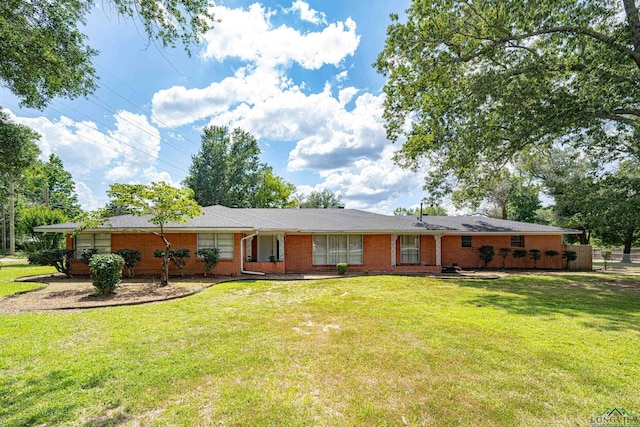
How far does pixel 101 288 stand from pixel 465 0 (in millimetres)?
16287

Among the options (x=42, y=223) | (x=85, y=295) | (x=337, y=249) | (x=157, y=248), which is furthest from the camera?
(x=42, y=223)

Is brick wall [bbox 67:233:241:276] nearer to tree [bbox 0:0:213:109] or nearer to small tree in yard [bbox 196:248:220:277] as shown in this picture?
small tree in yard [bbox 196:248:220:277]

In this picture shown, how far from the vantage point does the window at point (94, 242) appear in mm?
13523

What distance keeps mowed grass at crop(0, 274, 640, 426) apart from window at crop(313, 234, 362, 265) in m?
8.12

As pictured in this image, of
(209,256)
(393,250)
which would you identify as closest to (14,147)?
(209,256)

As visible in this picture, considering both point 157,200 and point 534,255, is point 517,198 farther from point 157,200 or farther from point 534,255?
point 157,200

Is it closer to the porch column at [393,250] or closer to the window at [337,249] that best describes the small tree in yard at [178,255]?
the window at [337,249]

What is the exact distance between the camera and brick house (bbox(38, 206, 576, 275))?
13586mm

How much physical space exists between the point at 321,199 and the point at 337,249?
3573cm

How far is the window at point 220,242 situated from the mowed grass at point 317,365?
612 centimetres

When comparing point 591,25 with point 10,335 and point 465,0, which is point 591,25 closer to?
point 465,0

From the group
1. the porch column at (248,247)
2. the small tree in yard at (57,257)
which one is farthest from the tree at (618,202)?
the small tree in yard at (57,257)

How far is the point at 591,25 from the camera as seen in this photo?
1173cm

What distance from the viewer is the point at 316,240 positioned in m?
16.1
